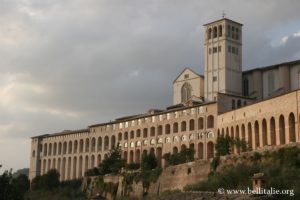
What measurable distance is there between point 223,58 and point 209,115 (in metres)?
12.2

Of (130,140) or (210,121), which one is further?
(130,140)

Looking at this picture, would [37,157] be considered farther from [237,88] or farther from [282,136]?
[282,136]

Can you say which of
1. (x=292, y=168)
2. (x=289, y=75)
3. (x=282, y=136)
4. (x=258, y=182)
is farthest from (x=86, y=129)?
(x=258, y=182)

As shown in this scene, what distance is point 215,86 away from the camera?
84625mm

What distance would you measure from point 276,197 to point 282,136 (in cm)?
3031

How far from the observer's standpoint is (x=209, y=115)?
7694 cm

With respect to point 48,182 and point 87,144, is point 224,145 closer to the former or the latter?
point 48,182

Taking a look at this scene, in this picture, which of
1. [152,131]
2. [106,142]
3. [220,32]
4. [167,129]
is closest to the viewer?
[167,129]

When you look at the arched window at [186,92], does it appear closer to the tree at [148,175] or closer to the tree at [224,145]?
the tree at [148,175]

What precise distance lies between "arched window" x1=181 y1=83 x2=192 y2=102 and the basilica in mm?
154

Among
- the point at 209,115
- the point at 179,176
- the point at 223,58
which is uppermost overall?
the point at 223,58

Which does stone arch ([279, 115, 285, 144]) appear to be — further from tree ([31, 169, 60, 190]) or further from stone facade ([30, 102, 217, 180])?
tree ([31, 169, 60, 190])

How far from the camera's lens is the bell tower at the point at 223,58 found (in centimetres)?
8406

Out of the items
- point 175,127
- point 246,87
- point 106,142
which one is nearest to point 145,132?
point 175,127
